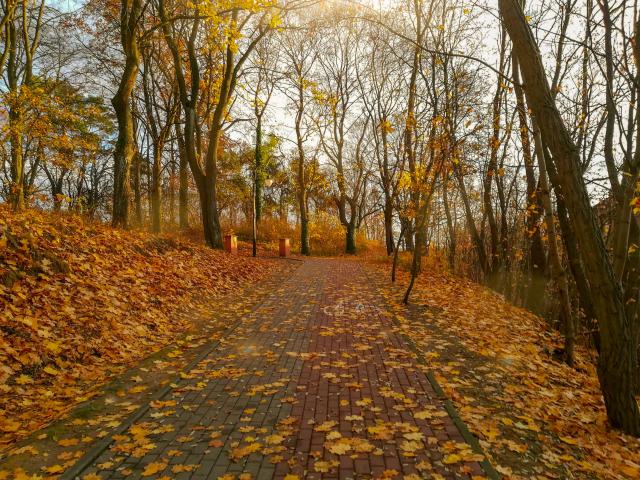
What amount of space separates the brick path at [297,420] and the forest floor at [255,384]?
0.07ft

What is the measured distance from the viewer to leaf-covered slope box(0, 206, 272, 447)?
5.13 m

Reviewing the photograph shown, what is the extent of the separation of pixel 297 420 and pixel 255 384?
1.17m

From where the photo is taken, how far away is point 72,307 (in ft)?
22.6

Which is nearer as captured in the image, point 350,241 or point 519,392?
point 519,392

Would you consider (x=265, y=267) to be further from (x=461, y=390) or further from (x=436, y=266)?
(x=461, y=390)

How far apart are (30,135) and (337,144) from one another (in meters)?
17.3

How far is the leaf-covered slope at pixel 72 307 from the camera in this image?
16.8 ft

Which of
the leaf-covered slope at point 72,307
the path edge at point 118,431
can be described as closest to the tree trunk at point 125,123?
the leaf-covered slope at point 72,307

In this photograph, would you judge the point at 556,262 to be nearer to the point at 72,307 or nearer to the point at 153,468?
the point at 153,468

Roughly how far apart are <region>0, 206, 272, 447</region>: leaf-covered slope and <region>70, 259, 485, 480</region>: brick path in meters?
1.31

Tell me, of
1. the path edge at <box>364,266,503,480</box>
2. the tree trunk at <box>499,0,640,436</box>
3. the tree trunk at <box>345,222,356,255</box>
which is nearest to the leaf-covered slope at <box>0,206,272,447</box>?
the path edge at <box>364,266,503,480</box>

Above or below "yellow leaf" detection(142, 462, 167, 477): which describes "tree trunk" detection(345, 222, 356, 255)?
above

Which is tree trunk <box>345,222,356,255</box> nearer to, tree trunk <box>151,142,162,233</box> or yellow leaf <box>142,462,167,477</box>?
tree trunk <box>151,142,162,233</box>

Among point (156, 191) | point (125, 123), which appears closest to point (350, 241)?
point (156, 191)
